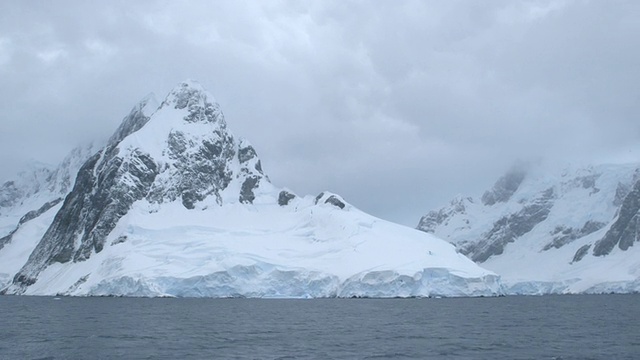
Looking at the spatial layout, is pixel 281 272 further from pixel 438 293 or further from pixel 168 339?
pixel 168 339

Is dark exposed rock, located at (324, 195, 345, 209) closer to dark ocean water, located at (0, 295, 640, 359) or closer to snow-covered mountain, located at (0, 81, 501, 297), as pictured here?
snow-covered mountain, located at (0, 81, 501, 297)

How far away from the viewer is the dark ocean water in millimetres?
49969

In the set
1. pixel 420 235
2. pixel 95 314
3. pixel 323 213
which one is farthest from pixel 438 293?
pixel 95 314

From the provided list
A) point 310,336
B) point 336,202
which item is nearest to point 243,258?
point 336,202

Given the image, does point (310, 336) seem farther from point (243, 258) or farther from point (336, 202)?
point (336, 202)

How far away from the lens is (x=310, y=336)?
6259cm

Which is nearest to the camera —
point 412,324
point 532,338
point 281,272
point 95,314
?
point 532,338

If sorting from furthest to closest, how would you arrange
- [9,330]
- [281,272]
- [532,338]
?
[281,272] < [9,330] < [532,338]

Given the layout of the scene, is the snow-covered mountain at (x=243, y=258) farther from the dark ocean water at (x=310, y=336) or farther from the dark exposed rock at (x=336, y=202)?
the dark ocean water at (x=310, y=336)

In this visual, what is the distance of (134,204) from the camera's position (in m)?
193

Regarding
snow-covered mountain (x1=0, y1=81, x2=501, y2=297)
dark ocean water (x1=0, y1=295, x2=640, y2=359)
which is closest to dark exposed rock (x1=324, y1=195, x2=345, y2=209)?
snow-covered mountain (x1=0, y1=81, x2=501, y2=297)

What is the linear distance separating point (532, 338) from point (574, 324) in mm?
20222

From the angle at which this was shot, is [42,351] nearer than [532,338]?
Yes

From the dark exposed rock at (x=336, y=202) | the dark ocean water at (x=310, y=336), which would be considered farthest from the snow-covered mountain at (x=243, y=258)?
the dark ocean water at (x=310, y=336)
